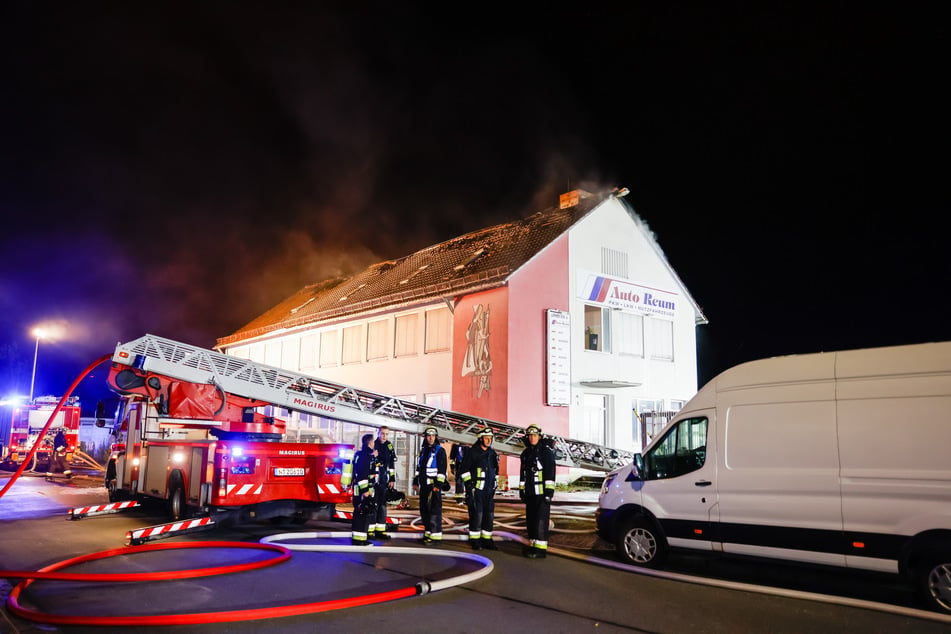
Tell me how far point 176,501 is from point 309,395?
11.3 feet

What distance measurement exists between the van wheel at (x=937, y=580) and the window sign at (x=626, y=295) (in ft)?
49.0

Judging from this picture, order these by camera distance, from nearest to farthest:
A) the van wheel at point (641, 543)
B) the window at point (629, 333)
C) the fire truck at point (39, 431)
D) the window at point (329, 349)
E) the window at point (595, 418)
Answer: the van wheel at point (641, 543) < the window at point (595, 418) < the window at point (629, 333) < the window at point (329, 349) < the fire truck at point (39, 431)

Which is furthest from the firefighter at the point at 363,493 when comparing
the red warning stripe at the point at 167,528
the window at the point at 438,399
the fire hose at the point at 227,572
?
the window at the point at 438,399

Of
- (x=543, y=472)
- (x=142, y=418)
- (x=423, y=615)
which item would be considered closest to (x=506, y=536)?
(x=543, y=472)

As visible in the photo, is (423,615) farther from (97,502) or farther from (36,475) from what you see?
(36,475)

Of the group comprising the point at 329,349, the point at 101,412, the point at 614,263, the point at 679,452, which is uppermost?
the point at 614,263

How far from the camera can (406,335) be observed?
22.6m

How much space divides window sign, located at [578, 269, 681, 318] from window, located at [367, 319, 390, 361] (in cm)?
662

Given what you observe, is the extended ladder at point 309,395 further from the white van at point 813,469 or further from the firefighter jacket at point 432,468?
the white van at point 813,469

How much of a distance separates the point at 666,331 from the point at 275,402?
1432cm

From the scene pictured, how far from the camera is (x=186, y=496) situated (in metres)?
10.7

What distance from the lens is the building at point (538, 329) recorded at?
19.1 metres

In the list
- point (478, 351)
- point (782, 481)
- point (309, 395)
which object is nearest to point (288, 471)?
point (309, 395)

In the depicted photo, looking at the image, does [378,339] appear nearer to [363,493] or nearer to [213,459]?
[213,459]
